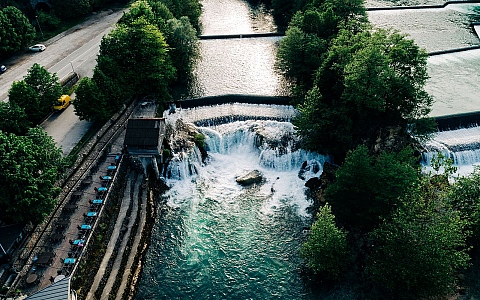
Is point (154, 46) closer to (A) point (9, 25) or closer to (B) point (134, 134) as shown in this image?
(B) point (134, 134)

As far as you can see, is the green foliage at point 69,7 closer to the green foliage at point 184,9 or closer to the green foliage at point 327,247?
the green foliage at point 184,9

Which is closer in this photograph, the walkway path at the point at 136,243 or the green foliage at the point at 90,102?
the walkway path at the point at 136,243

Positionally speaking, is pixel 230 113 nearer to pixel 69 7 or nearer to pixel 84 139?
pixel 84 139

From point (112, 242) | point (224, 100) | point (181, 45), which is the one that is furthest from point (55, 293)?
point (181, 45)

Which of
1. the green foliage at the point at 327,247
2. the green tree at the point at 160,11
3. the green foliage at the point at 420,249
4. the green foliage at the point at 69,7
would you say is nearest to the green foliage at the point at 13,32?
the green foliage at the point at 69,7

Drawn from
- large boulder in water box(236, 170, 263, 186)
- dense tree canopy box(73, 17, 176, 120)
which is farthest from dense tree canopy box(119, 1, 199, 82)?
large boulder in water box(236, 170, 263, 186)

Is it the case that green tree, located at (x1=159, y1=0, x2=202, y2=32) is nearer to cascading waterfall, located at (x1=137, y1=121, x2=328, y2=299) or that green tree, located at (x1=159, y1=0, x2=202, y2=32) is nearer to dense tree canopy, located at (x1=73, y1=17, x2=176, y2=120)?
dense tree canopy, located at (x1=73, y1=17, x2=176, y2=120)
